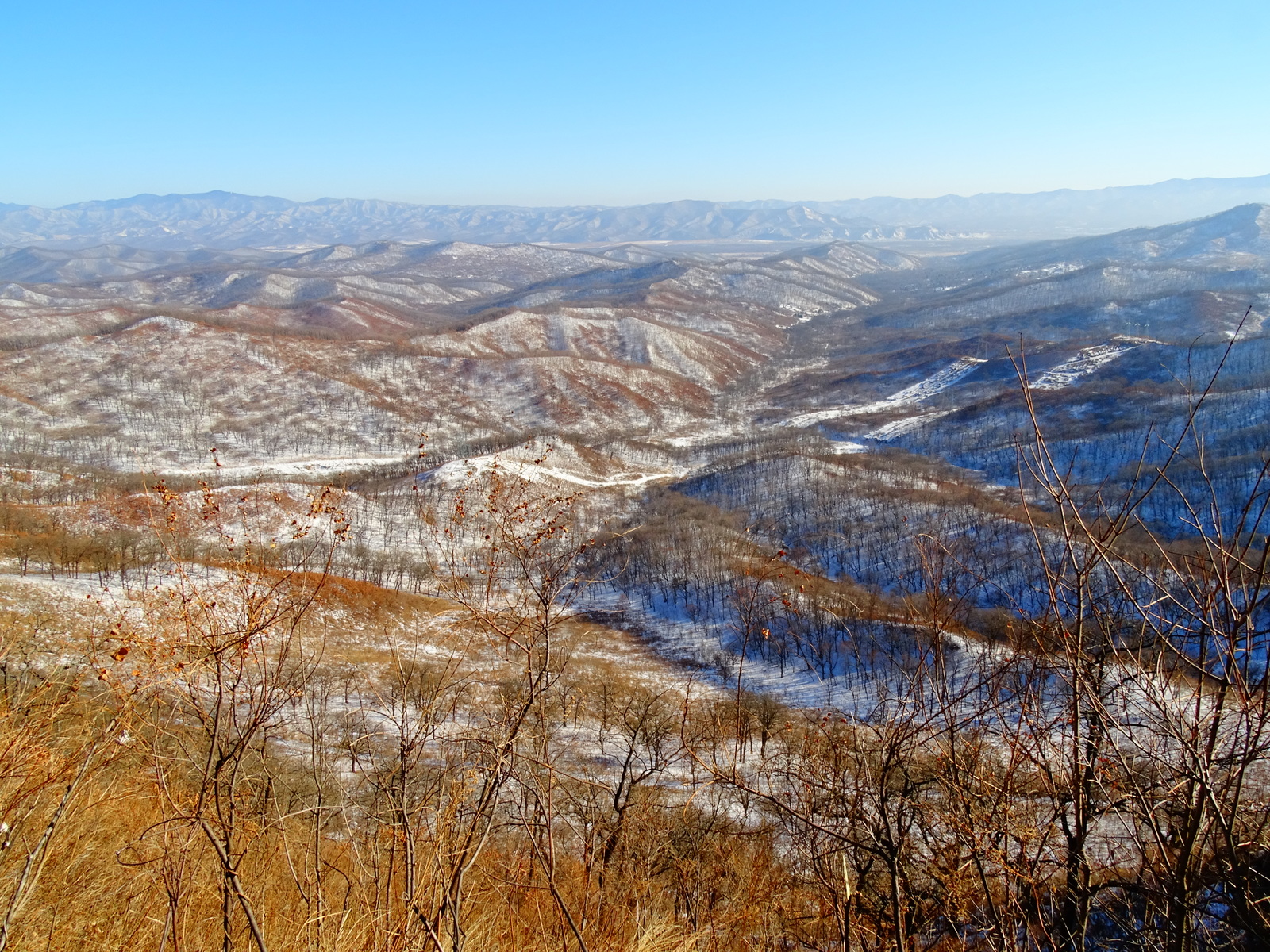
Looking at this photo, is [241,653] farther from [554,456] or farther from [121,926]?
[554,456]

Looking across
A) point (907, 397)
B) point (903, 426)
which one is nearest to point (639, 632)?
point (903, 426)

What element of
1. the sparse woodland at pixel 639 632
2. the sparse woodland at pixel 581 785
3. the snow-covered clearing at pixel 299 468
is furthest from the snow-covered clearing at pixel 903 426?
the sparse woodland at pixel 581 785

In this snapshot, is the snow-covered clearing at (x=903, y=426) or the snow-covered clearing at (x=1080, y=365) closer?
the snow-covered clearing at (x=903, y=426)

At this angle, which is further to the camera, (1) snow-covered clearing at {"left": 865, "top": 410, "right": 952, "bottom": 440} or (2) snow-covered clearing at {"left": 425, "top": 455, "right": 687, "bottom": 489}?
(1) snow-covered clearing at {"left": 865, "top": 410, "right": 952, "bottom": 440}

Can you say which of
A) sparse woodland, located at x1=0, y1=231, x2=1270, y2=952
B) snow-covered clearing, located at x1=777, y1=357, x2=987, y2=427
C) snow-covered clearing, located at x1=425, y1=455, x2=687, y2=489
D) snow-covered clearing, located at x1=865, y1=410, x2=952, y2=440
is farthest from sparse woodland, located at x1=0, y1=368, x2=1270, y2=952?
snow-covered clearing, located at x1=777, y1=357, x2=987, y2=427

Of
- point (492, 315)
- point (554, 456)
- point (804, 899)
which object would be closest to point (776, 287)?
point (492, 315)

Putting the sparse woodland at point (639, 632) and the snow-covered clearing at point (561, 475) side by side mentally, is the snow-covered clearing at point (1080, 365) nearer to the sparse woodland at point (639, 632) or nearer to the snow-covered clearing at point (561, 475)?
the sparse woodland at point (639, 632)

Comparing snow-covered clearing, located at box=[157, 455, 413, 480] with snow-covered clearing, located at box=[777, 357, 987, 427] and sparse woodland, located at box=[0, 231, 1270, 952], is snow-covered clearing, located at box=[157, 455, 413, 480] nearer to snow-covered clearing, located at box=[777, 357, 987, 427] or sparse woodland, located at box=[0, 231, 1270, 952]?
sparse woodland, located at box=[0, 231, 1270, 952]
